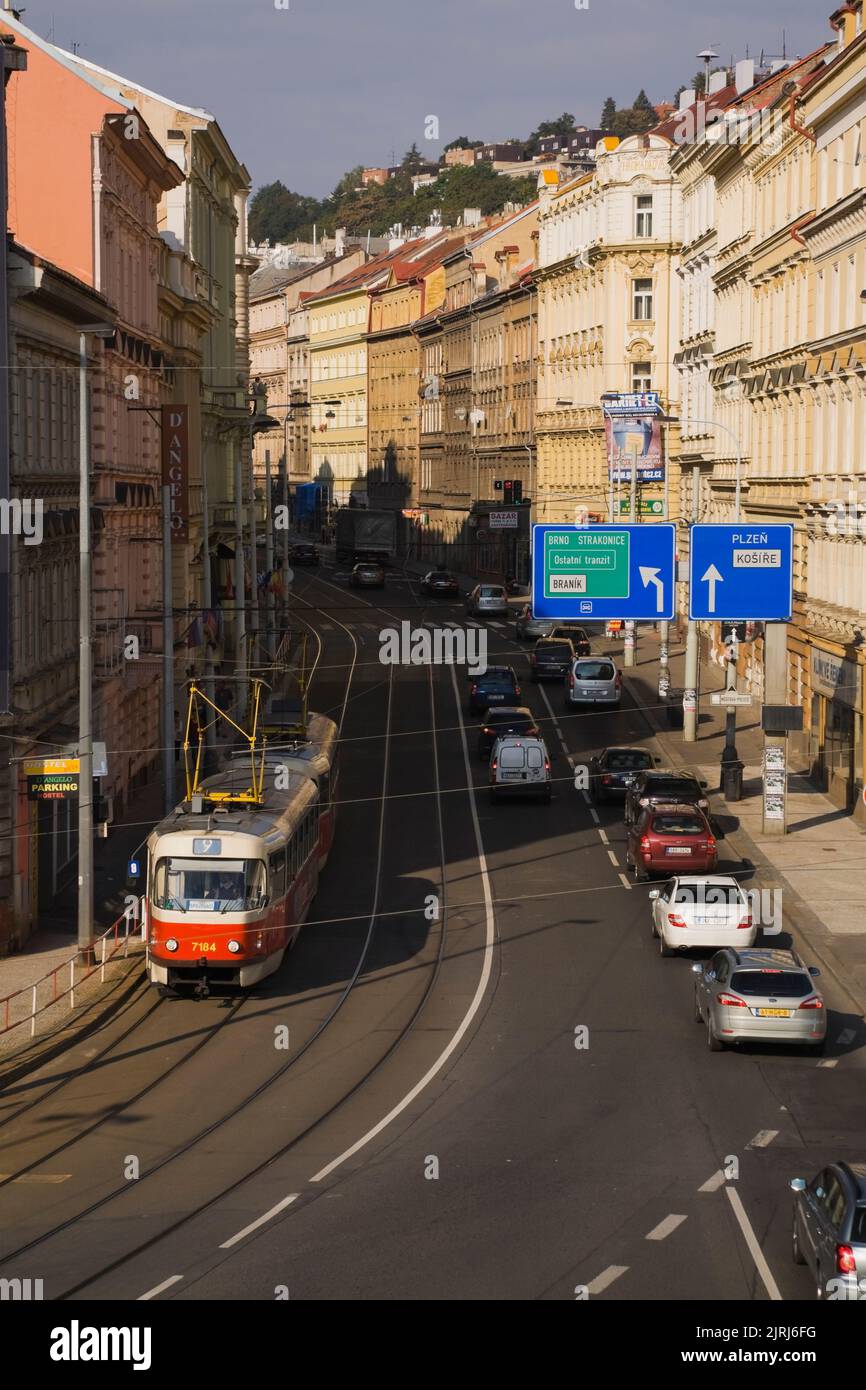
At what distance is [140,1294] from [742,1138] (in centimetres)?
775

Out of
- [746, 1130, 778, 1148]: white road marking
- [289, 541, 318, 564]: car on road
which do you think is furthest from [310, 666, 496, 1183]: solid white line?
[289, 541, 318, 564]: car on road

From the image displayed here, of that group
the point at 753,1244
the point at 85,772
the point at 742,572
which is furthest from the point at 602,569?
the point at 753,1244

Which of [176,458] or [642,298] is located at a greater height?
[642,298]

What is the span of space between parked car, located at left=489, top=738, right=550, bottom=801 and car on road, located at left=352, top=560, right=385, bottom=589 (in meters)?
56.0

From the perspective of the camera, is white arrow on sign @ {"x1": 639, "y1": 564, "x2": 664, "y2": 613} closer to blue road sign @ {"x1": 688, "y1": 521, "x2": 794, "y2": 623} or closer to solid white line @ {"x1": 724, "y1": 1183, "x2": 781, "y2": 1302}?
blue road sign @ {"x1": 688, "y1": 521, "x2": 794, "y2": 623}

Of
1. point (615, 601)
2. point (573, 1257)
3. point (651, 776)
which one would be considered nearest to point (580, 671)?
point (651, 776)

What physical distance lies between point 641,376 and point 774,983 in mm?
69838

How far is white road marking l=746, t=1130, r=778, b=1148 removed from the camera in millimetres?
20781

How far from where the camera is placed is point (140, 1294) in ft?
51.9

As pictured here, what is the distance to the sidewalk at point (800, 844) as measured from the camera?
32.1 metres

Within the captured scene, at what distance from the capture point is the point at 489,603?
3450 inches

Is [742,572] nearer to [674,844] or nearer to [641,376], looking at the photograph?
[674,844]

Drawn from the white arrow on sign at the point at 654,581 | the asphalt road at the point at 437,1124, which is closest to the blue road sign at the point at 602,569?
the white arrow on sign at the point at 654,581

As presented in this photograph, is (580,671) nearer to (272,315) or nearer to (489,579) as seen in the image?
(489,579)
